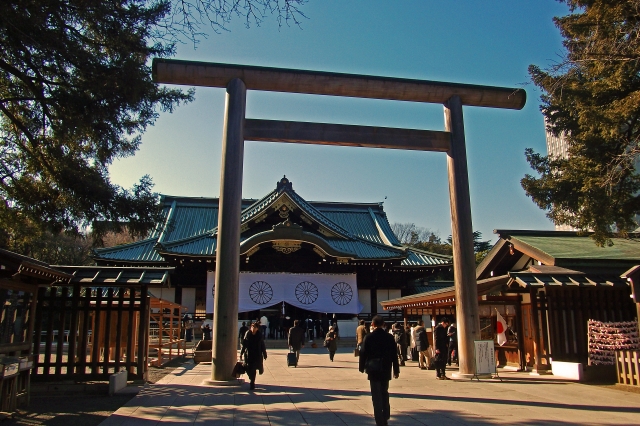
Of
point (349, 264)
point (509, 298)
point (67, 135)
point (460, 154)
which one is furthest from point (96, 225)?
point (349, 264)

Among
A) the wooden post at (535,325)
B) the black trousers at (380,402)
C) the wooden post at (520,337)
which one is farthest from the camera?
the wooden post at (520,337)

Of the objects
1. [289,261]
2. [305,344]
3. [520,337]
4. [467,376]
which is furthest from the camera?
[289,261]

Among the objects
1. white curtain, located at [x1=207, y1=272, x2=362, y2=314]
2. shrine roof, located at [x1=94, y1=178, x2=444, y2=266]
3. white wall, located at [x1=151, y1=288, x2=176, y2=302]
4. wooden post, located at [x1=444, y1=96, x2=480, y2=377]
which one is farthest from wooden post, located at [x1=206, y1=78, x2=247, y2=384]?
white wall, located at [x1=151, y1=288, x2=176, y2=302]

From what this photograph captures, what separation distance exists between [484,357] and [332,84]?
667 centimetres

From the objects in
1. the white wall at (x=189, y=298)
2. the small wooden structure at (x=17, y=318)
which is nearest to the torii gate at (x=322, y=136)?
the small wooden structure at (x=17, y=318)

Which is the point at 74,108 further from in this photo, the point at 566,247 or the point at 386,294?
the point at 386,294

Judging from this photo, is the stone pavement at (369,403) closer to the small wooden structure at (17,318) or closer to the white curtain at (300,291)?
the small wooden structure at (17,318)

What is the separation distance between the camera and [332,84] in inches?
445

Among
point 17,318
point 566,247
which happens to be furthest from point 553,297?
point 17,318

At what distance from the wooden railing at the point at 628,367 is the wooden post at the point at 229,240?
7.35 m

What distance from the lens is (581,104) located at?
34.2ft

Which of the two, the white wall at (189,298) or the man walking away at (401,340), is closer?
the man walking away at (401,340)

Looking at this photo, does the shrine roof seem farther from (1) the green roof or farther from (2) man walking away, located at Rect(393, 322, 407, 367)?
(1) the green roof

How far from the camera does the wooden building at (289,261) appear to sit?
2359 cm
